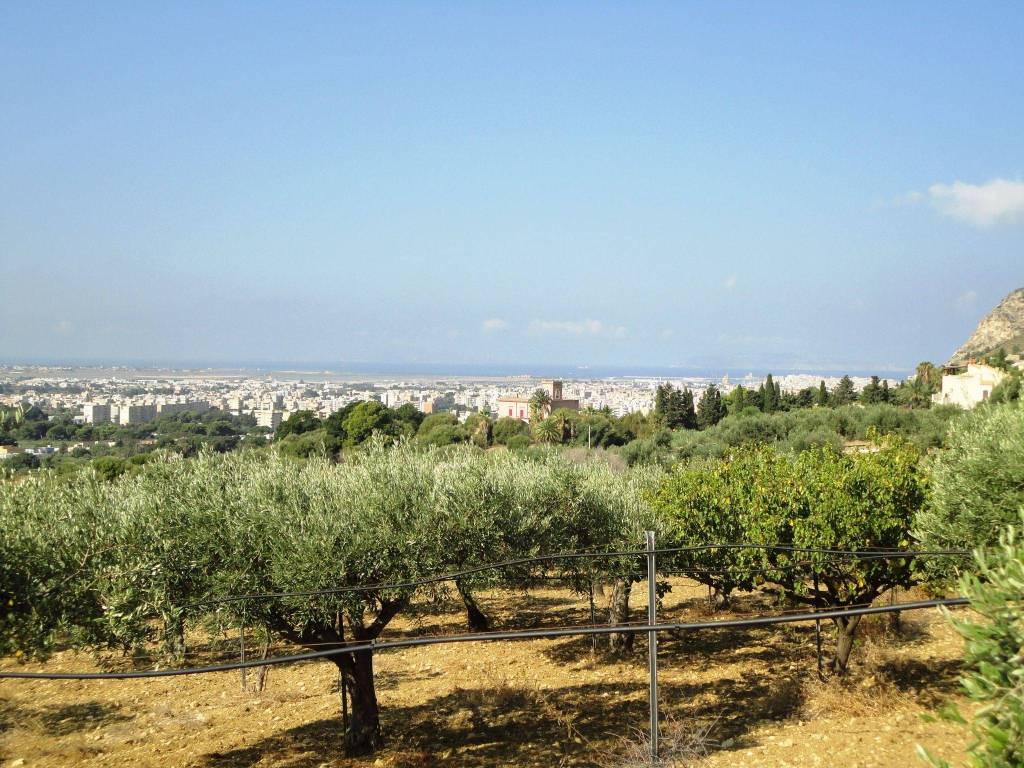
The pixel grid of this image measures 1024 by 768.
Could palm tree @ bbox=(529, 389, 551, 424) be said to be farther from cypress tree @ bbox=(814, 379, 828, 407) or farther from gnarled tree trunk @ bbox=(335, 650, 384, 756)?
gnarled tree trunk @ bbox=(335, 650, 384, 756)

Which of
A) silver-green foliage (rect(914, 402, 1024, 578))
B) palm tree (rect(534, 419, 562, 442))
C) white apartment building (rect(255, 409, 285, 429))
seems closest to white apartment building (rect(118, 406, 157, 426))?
white apartment building (rect(255, 409, 285, 429))

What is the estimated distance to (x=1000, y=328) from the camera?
132250 mm

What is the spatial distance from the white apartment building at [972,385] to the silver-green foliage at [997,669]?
182 feet

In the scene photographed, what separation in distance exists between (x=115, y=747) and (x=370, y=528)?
5.88 meters

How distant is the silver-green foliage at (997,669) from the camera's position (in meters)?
2.98

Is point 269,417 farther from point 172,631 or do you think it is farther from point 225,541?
point 172,631

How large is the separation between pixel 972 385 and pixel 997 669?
2470 inches

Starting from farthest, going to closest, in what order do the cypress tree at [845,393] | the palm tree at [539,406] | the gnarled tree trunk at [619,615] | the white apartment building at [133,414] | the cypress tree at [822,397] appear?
the white apartment building at [133,414] → the palm tree at [539,406] → the cypress tree at [845,393] → the cypress tree at [822,397] → the gnarled tree trunk at [619,615]

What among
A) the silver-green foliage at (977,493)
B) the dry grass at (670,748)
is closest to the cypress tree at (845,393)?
the silver-green foliage at (977,493)

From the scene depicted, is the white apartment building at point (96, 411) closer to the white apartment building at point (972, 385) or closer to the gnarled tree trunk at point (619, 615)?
the gnarled tree trunk at point (619, 615)

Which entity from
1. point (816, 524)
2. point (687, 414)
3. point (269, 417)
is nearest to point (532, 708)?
point (816, 524)

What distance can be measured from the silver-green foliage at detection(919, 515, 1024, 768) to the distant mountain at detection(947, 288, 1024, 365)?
456 feet

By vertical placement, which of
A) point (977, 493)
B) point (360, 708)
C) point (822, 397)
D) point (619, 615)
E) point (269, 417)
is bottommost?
point (269, 417)

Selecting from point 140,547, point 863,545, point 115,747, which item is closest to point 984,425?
point 863,545
